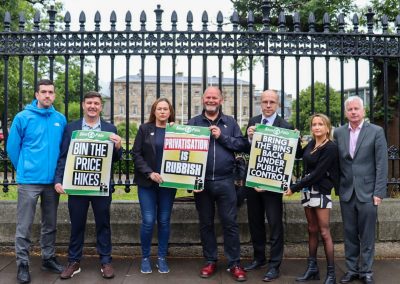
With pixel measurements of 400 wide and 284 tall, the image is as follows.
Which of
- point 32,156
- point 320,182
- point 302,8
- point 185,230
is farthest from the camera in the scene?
point 302,8

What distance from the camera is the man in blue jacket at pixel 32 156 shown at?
16.2 ft

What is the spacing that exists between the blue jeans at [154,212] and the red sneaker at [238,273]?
0.81 m

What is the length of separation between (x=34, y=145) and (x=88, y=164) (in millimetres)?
613

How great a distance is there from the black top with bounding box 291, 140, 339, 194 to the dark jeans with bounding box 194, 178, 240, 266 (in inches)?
28.8

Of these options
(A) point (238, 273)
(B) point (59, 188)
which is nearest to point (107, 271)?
(B) point (59, 188)

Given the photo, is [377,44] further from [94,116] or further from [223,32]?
[94,116]

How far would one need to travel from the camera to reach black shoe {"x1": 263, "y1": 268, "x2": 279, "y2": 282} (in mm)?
4957

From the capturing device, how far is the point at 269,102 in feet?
16.6

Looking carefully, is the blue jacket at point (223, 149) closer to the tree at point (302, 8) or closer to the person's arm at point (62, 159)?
the person's arm at point (62, 159)

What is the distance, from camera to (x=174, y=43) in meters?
5.93

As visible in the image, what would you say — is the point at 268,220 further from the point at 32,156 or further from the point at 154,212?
the point at 32,156

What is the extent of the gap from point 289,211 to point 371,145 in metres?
1.50

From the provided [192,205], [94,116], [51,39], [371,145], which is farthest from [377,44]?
[51,39]

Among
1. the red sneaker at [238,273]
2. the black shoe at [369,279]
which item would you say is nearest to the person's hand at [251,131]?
the red sneaker at [238,273]
